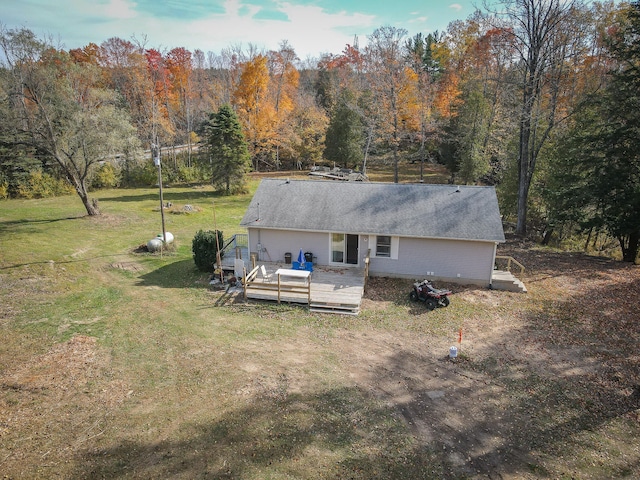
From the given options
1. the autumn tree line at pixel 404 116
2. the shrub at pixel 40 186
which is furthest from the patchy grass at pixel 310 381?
the shrub at pixel 40 186

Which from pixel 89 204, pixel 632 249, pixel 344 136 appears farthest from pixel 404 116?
pixel 89 204

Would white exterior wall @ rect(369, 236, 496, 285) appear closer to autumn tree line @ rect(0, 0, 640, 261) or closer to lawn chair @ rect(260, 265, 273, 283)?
lawn chair @ rect(260, 265, 273, 283)

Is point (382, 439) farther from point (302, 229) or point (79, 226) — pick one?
point (79, 226)

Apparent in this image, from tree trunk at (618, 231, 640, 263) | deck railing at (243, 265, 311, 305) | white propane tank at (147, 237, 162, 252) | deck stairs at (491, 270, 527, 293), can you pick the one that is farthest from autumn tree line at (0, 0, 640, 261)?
deck railing at (243, 265, 311, 305)

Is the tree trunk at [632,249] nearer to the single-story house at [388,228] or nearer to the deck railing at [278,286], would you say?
the single-story house at [388,228]

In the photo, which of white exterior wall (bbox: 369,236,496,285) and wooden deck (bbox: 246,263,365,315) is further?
white exterior wall (bbox: 369,236,496,285)

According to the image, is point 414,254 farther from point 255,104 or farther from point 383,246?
point 255,104
